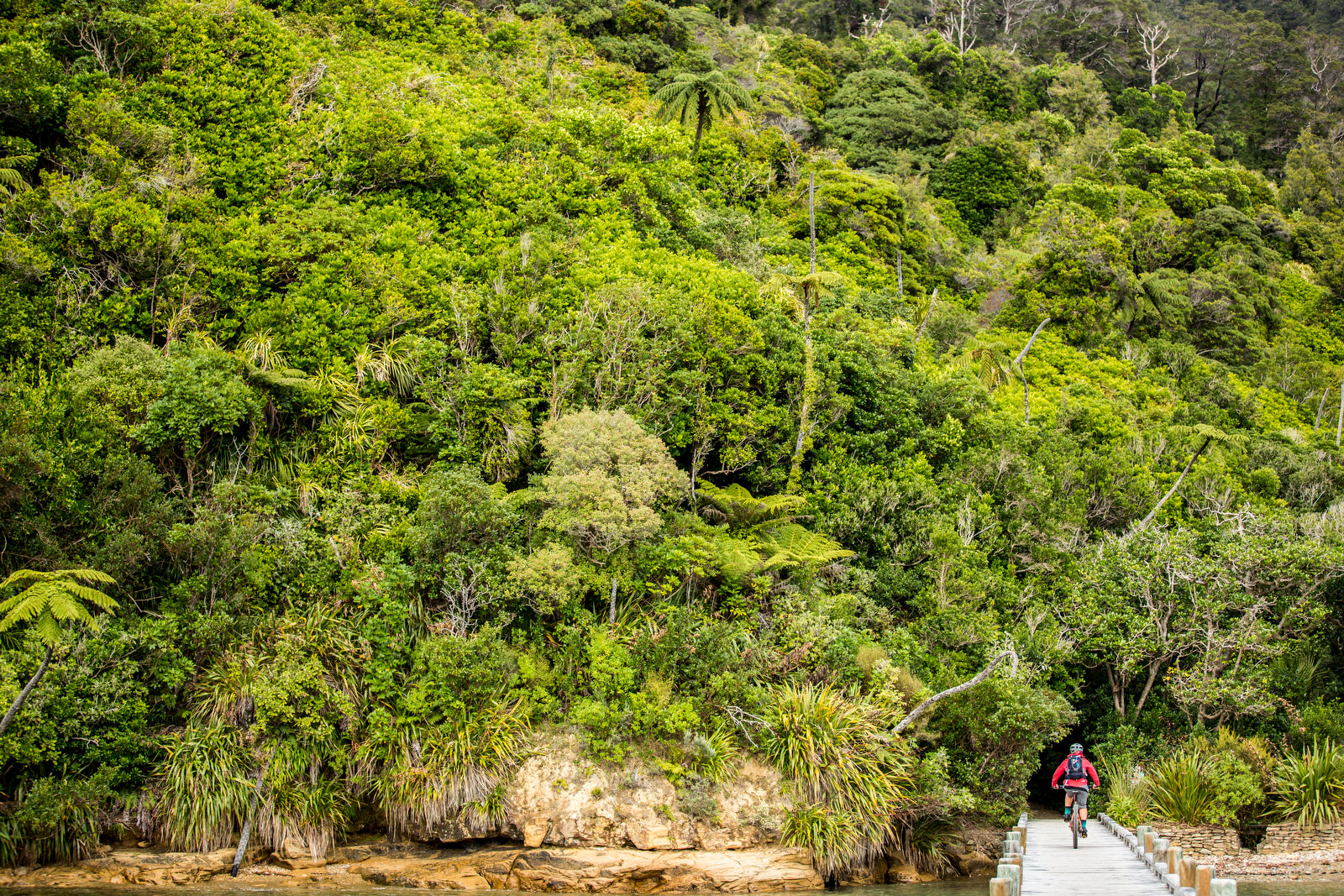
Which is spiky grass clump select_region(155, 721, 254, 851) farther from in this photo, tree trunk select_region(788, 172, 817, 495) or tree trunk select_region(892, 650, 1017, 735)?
tree trunk select_region(788, 172, 817, 495)

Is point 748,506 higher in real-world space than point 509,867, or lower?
higher

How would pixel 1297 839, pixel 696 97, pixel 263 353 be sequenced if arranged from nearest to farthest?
pixel 1297 839 < pixel 263 353 < pixel 696 97

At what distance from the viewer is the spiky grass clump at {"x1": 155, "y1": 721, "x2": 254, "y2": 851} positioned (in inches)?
601

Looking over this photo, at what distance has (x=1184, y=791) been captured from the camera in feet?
58.8

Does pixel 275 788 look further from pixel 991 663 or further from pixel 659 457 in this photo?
pixel 991 663

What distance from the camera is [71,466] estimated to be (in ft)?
53.9

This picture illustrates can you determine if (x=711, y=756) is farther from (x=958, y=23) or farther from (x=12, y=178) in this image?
(x=958, y=23)

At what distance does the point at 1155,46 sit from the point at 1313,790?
6556cm

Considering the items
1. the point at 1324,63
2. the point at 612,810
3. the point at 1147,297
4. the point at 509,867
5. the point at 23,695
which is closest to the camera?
the point at 23,695

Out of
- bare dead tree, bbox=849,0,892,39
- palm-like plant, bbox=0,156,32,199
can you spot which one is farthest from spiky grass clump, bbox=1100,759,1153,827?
bare dead tree, bbox=849,0,892,39

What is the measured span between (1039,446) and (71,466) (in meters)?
22.8

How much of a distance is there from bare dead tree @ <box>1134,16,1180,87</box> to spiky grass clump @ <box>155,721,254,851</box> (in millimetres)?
70418

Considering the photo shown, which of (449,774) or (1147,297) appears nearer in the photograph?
(449,774)

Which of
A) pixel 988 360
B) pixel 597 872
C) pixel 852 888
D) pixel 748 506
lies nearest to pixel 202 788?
pixel 597 872
